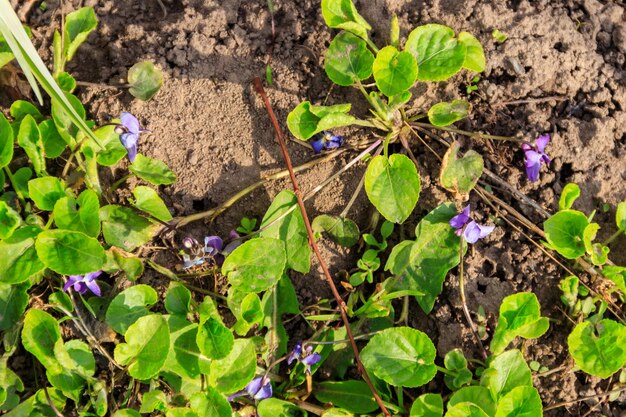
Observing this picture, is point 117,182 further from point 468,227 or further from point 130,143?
point 468,227

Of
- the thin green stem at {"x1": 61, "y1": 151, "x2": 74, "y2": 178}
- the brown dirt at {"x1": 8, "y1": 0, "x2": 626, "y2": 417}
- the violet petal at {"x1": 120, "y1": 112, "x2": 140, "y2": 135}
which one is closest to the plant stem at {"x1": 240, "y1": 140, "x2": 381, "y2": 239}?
the brown dirt at {"x1": 8, "y1": 0, "x2": 626, "y2": 417}

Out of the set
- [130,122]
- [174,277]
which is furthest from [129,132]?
[174,277]

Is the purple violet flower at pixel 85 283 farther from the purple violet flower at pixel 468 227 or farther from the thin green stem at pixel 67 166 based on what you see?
the purple violet flower at pixel 468 227

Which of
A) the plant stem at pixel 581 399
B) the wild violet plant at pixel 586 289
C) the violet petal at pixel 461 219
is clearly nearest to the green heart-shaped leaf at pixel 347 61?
the violet petal at pixel 461 219

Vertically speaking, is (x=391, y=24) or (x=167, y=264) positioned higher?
(x=391, y=24)

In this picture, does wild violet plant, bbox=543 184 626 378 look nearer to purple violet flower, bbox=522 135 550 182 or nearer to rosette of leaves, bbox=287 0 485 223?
purple violet flower, bbox=522 135 550 182

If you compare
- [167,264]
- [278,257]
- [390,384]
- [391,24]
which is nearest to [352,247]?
[278,257]

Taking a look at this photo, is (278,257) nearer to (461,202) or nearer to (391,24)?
(461,202)
